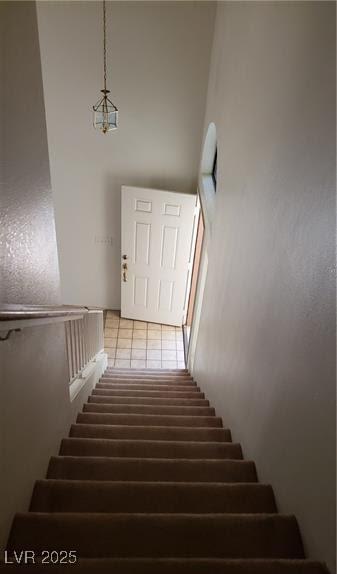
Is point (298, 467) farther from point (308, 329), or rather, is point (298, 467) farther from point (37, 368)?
point (37, 368)

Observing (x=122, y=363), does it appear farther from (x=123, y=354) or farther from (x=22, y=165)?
(x=22, y=165)

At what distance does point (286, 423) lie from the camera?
1.46 m

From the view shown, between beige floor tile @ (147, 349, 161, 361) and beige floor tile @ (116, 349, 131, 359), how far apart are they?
0.27m

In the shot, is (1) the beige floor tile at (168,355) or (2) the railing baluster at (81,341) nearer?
(2) the railing baluster at (81,341)

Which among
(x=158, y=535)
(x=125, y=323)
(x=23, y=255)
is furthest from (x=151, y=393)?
(x=125, y=323)

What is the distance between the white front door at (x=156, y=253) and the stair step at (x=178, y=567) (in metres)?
4.42

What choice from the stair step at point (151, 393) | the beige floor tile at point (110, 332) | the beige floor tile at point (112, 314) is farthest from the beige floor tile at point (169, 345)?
the stair step at point (151, 393)

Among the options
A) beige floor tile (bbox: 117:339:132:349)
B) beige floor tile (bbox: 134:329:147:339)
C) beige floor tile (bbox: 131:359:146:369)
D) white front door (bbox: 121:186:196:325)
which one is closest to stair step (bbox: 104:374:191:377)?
beige floor tile (bbox: 131:359:146:369)

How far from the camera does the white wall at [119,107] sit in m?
4.08

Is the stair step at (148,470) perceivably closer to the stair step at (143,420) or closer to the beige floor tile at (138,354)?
the stair step at (143,420)

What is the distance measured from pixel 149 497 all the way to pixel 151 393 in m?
1.71

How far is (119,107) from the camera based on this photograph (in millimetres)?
4676

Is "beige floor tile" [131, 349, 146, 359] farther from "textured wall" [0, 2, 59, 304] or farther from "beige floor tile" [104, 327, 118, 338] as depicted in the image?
"textured wall" [0, 2, 59, 304]

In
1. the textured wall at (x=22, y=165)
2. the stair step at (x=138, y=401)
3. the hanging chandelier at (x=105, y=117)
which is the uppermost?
the hanging chandelier at (x=105, y=117)
